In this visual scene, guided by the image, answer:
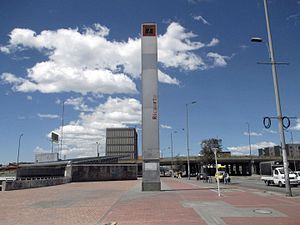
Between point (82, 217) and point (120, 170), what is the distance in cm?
4805

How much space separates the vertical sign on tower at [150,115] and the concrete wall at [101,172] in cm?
3102

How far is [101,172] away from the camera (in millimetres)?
59281

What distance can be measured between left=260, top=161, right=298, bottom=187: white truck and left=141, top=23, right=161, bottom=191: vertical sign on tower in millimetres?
13969

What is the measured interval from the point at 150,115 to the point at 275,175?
16.1 m

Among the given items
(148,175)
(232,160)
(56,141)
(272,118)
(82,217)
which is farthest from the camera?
(232,160)

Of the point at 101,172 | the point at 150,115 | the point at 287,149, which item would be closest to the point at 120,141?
the point at 287,149

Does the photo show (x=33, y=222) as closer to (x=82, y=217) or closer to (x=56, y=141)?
(x=82, y=217)

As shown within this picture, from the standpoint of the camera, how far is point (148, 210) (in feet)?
49.0

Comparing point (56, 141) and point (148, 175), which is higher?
point (56, 141)

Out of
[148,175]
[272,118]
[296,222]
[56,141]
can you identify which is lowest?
[296,222]

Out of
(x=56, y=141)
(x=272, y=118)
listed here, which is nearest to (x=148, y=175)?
(x=272, y=118)

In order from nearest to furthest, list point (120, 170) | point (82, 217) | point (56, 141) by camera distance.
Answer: point (82, 217), point (120, 170), point (56, 141)

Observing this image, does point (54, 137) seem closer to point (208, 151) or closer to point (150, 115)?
point (208, 151)

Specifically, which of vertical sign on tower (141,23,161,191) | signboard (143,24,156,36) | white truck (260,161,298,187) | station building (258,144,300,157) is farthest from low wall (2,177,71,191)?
station building (258,144,300,157)
